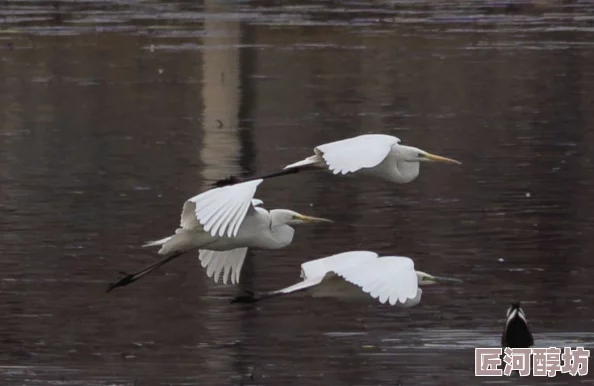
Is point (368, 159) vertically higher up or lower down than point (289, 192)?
higher up

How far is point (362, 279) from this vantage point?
8.29 meters

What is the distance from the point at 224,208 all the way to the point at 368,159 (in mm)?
855

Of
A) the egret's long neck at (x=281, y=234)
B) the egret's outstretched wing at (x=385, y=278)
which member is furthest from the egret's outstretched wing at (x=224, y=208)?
the egret's long neck at (x=281, y=234)

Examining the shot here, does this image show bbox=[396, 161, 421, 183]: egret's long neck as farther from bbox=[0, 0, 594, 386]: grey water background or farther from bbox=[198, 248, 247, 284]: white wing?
bbox=[198, 248, 247, 284]: white wing

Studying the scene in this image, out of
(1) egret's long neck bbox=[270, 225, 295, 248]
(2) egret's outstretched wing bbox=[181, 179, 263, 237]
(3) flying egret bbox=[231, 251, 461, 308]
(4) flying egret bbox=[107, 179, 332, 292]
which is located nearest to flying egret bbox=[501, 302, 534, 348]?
(3) flying egret bbox=[231, 251, 461, 308]

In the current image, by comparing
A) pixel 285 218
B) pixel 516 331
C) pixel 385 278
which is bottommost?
pixel 516 331

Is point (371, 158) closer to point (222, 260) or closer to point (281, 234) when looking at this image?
point (281, 234)

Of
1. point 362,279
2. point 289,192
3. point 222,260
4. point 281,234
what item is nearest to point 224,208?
point 362,279

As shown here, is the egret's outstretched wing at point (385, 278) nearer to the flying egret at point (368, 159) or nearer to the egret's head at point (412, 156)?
the flying egret at point (368, 159)

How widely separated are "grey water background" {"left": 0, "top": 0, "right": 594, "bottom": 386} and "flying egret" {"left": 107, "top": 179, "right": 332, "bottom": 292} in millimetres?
425

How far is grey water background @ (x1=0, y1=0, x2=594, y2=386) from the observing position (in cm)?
970

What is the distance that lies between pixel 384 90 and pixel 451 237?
9945mm

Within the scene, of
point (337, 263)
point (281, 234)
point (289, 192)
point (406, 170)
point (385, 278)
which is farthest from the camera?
point (289, 192)

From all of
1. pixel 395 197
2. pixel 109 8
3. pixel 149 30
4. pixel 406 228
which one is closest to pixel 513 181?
pixel 395 197
